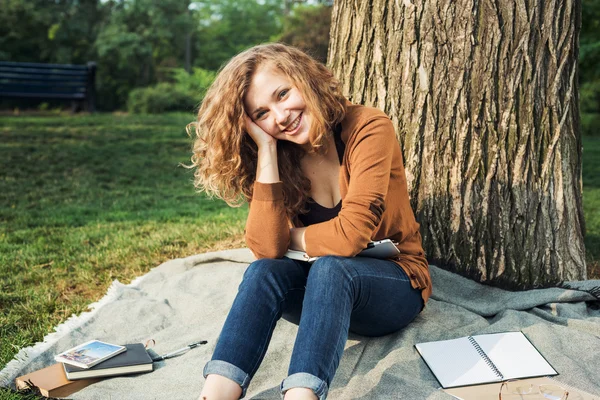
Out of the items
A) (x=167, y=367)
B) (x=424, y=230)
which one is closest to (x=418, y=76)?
(x=424, y=230)

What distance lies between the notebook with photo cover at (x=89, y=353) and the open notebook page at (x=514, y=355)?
66.8 inches

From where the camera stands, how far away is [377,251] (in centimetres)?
293

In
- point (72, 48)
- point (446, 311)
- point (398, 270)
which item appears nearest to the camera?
point (398, 270)

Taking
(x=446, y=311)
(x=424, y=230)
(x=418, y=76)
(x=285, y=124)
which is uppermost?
(x=418, y=76)

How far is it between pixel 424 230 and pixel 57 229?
3.64 m

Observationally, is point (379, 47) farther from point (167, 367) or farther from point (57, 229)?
point (57, 229)

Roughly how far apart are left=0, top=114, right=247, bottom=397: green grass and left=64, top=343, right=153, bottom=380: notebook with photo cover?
0.57m

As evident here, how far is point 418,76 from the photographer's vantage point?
142 inches

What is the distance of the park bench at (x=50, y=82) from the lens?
484 inches

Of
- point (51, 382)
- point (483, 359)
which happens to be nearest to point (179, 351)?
point (51, 382)

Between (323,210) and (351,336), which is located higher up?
(323,210)

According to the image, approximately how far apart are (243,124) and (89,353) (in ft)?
4.22

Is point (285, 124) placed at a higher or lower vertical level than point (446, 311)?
higher

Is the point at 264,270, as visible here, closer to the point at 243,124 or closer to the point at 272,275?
the point at 272,275
